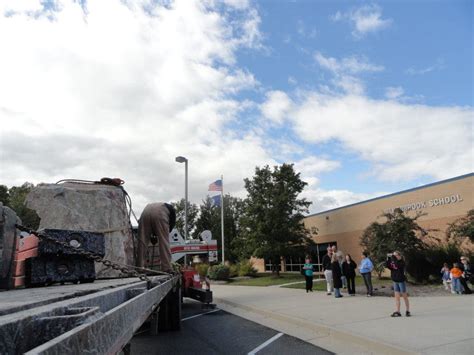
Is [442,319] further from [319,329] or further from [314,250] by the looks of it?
[314,250]

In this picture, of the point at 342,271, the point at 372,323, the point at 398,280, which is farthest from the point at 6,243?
the point at 342,271

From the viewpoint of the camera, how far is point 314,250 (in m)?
35.4

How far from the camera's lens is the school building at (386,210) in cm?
2195

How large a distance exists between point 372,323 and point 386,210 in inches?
741

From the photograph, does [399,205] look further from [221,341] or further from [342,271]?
[221,341]

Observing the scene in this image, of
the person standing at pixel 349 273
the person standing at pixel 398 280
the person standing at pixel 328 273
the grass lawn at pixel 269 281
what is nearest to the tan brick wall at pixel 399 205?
the grass lawn at pixel 269 281

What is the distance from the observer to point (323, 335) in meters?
8.93

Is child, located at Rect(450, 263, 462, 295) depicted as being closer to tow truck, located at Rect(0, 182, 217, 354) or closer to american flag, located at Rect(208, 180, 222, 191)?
tow truck, located at Rect(0, 182, 217, 354)

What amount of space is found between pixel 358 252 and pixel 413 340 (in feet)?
75.6

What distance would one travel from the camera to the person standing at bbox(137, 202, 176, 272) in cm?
789

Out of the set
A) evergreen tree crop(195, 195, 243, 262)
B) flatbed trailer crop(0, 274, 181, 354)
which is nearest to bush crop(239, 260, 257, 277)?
evergreen tree crop(195, 195, 243, 262)

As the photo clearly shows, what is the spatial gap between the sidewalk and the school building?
31.7ft

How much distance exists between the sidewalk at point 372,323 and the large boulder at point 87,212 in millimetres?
4212

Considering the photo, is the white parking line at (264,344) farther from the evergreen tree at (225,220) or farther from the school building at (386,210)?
the evergreen tree at (225,220)
